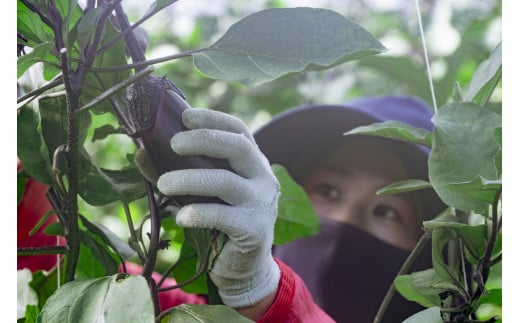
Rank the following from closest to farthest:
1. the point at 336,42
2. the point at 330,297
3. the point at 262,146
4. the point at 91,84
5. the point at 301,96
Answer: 1. the point at 336,42
2. the point at 91,84
3. the point at 330,297
4. the point at 262,146
5. the point at 301,96

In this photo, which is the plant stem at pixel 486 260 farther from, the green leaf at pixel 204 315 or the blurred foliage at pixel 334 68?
the blurred foliage at pixel 334 68

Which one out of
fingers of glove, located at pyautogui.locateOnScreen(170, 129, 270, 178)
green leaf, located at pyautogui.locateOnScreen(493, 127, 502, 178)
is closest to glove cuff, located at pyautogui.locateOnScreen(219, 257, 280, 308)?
fingers of glove, located at pyautogui.locateOnScreen(170, 129, 270, 178)

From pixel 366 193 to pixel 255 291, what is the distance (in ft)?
2.15

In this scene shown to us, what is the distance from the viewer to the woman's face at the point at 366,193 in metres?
1.18

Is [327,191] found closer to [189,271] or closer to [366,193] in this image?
[366,193]

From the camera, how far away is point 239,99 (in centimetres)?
177

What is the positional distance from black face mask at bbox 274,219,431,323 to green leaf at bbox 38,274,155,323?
26.7 inches

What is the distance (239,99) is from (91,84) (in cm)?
124

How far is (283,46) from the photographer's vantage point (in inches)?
17.7

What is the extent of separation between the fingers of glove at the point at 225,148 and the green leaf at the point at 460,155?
0.45ft

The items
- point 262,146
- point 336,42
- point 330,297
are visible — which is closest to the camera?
point 336,42

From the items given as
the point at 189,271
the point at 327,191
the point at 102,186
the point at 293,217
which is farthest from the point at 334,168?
the point at 102,186
